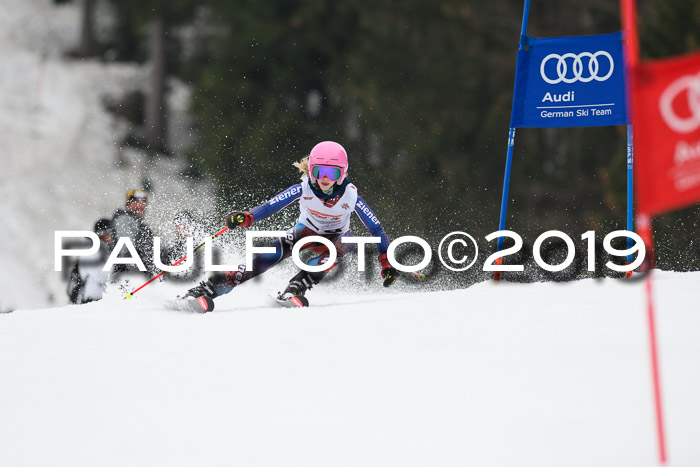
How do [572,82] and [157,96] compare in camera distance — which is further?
[157,96]

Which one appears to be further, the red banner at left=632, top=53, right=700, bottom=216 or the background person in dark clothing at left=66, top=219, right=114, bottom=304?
the background person in dark clothing at left=66, top=219, right=114, bottom=304

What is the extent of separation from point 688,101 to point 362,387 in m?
1.99

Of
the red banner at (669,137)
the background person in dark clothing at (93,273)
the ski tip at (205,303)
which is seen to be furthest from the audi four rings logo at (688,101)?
the background person in dark clothing at (93,273)

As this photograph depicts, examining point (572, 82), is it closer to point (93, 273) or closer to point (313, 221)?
point (313, 221)

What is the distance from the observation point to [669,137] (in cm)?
310

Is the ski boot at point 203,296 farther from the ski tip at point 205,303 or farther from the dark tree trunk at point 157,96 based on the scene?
the dark tree trunk at point 157,96

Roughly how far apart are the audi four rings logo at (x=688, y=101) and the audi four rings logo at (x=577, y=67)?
4153 mm

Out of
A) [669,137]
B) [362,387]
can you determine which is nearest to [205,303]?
[362,387]

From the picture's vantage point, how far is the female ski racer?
704 centimetres

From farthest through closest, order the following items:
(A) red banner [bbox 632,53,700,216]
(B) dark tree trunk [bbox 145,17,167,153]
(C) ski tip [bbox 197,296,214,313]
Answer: (B) dark tree trunk [bbox 145,17,167,153]
(C) ski tip [bbox 197,296,214,313]
(A) red banner [bbox 632,53,700,216]

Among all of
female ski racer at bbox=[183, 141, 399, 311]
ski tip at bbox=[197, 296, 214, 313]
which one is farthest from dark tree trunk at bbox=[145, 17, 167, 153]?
ski tip at bbox=[197, 296, 214, 313]

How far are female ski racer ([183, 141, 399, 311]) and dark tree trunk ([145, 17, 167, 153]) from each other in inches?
779

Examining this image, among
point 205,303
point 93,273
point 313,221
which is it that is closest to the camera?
point 205,303

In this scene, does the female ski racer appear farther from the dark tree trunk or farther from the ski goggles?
the dark tree trunk
